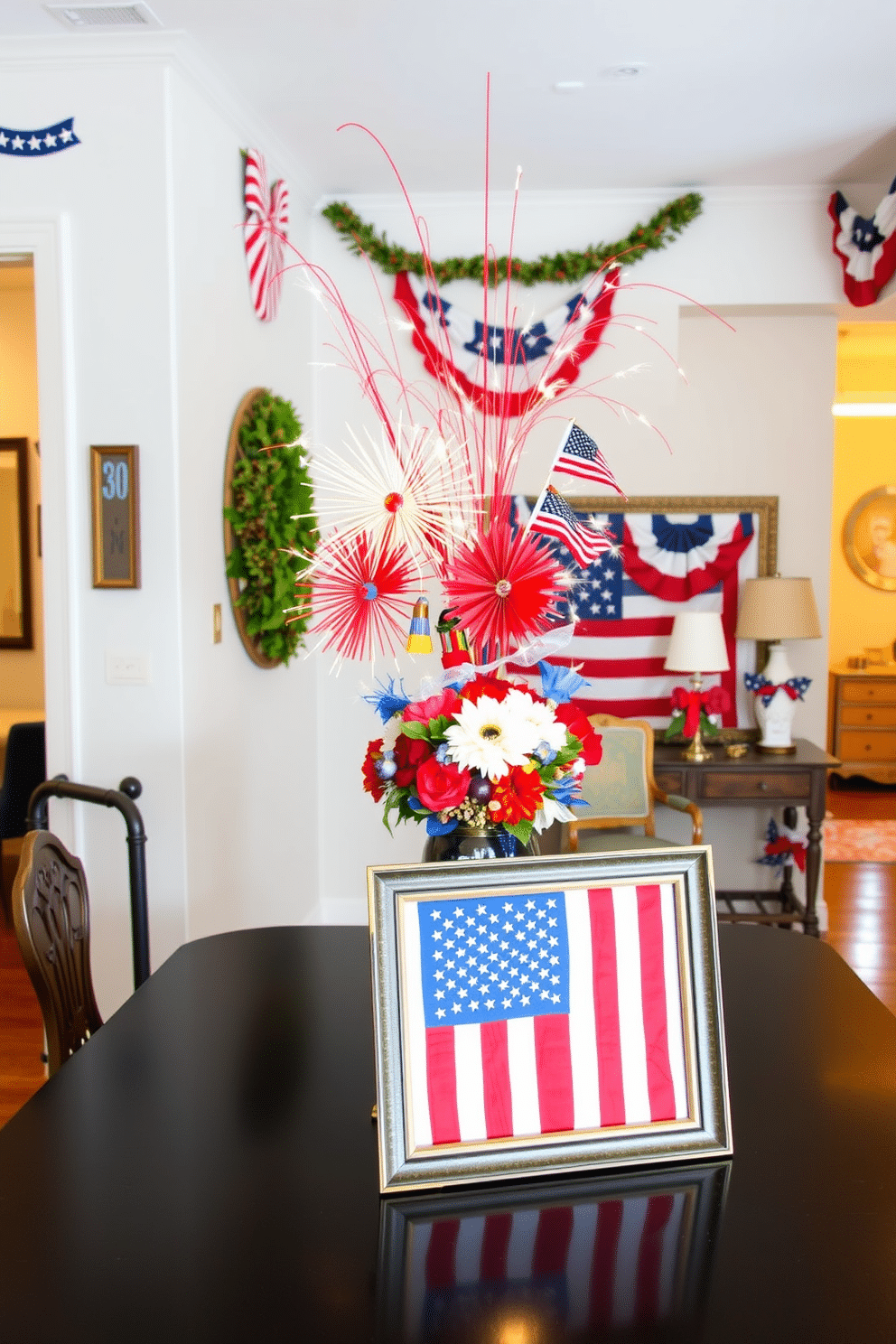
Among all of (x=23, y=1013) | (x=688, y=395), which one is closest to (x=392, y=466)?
(x=23, y=1013)

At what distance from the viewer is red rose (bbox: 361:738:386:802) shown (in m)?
1.45

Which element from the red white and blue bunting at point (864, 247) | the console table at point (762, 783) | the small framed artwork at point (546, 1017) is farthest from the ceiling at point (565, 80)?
the small framed artwork at point (546, 1017)

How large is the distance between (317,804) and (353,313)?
6.37 ft

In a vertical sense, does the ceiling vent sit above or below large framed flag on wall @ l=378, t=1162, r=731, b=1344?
above

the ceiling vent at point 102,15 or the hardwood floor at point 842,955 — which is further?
the hardwood floor at point 842,955

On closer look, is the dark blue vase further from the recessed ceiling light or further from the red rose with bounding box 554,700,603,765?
the recessed ceiling light

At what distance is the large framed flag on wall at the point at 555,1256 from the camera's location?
3.34ft

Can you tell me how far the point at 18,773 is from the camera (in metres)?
4.29

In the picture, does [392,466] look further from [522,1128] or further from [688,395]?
[688,395]

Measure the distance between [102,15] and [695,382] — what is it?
100 inches

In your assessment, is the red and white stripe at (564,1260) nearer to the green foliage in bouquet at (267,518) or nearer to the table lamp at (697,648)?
the green foliage in bouquet at (267,518)

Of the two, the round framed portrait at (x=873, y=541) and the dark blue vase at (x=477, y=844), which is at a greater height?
the round framed portrait at (x=873, y=541)

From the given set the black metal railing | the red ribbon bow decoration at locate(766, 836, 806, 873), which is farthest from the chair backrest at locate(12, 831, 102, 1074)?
the red ribbon bow decoration at locate(766, 836, 806, 873)

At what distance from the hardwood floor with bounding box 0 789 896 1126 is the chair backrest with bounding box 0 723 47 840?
48 cm
